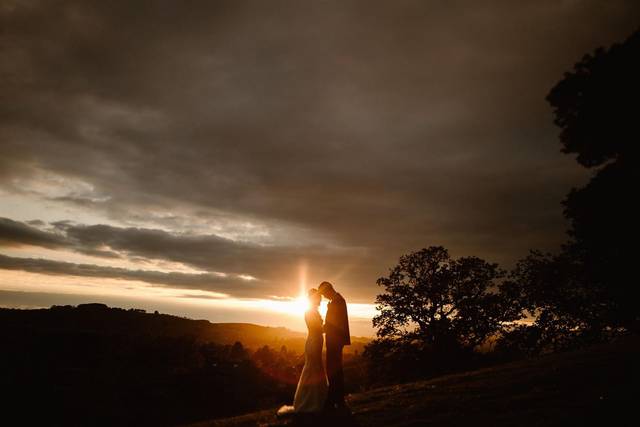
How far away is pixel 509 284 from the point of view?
41.2 meters

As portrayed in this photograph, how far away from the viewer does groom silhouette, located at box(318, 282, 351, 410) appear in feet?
39.2

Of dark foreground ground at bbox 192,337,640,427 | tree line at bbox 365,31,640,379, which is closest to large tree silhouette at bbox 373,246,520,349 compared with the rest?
tree line at bbox 365,31,640,379

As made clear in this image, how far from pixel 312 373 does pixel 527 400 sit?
6440 millimetres

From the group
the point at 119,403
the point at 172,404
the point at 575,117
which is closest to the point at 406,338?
the point at 575,117

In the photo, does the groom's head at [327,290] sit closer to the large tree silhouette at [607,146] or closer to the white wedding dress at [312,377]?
the white wedding dress at [312,377]

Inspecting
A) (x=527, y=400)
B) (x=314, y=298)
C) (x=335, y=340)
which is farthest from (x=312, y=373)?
(x=527, y=400)

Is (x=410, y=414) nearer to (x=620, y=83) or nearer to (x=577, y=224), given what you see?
(x=577, y=224)

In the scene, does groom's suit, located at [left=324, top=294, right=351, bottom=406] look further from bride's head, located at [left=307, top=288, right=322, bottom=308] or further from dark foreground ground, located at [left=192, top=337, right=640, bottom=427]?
dark foreground ground, located at [left=192, top=337, right=640, bottom=427]

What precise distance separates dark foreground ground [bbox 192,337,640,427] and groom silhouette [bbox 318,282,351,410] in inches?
30.1

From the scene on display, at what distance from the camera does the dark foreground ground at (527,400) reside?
9.12 m

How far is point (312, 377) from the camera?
40.0ft

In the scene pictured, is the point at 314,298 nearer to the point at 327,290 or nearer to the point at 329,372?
the point at 327,290

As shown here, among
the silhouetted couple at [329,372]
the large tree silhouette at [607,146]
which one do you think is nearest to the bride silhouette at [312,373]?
the silhouetted couple at [329,372]

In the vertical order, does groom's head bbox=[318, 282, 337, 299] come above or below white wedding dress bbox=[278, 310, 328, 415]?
above
